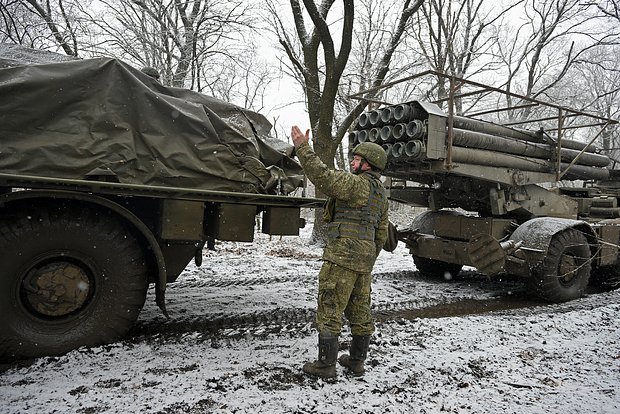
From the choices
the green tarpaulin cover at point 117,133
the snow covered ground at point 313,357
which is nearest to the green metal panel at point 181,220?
the green tarpaulin cover at point 117,133

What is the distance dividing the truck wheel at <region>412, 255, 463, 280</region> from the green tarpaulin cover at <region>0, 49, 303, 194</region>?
4067mm

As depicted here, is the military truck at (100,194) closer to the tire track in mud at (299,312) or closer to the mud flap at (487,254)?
the tire track in mud at (299,312)

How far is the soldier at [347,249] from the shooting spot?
3316 mm

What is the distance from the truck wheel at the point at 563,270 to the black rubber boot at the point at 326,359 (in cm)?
387

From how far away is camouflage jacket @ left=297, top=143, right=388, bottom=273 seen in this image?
10.7 feet

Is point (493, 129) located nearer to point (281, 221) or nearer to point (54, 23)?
point (281, 221)

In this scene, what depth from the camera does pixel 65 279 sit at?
3.56 metres

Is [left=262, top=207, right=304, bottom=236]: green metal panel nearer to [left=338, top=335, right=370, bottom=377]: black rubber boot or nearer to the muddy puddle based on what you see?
A: [left=338, top=335, right=370, bottom=377]: black rubber boot

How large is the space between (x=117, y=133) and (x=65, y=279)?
128 cm

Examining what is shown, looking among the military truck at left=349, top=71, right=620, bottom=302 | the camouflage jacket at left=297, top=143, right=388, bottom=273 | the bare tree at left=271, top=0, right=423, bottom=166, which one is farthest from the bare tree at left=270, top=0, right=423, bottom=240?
the camouflage jacket at left=297, top=143, right=388, bottom=273

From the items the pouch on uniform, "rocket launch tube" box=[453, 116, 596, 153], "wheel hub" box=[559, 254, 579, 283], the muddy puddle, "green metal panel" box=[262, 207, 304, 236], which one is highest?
"rocket launch tube" box=[453, 116, 596, 153]

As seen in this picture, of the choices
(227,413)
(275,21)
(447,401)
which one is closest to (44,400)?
(227,413)

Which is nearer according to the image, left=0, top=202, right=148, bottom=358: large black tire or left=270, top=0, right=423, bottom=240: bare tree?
left=0, top=202, right=148, bottom=358: large black tire

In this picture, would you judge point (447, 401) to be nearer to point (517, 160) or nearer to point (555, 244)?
point (555, 244)
